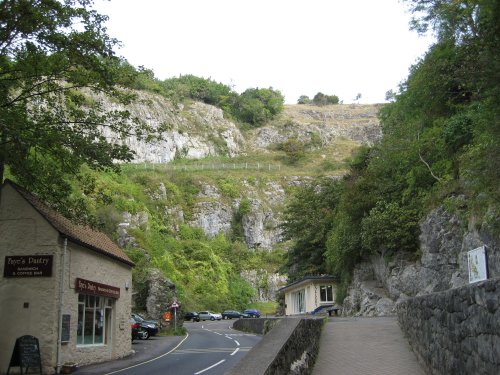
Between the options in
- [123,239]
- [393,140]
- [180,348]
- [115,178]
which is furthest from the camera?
[115,178]

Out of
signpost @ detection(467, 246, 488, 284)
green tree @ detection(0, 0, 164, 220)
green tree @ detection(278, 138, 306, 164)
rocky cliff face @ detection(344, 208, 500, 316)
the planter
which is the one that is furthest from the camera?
green tree @ detection(278, 138, 306, 164)

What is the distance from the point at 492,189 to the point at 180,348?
16.5 m

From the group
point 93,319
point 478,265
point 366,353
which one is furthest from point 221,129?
point 478,265

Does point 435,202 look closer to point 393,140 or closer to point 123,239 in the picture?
point 393,140

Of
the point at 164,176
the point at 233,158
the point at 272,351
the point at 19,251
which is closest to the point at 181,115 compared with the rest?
the point at 233,158

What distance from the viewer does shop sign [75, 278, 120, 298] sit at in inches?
713

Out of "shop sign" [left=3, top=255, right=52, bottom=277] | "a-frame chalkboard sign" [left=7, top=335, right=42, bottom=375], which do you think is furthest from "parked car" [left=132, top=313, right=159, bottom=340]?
"a-frame chalkboard sign" [left=7, top=335, right=42, bottom=375]

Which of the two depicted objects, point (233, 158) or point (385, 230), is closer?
point (385, 230)

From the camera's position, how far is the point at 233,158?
112 m

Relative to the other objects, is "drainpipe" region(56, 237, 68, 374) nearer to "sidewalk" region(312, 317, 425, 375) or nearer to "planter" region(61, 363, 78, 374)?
"planter" region(61, 363, 78, 374)

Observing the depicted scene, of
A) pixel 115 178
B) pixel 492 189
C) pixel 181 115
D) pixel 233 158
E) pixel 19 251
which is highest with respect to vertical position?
pixel 181 115

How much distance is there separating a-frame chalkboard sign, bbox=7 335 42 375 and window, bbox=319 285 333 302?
1222 inches

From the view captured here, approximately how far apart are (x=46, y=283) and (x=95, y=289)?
8.74 ft

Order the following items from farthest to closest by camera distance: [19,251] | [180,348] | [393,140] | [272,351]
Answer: [393,140], [180,348], [19,251], [272,351]
